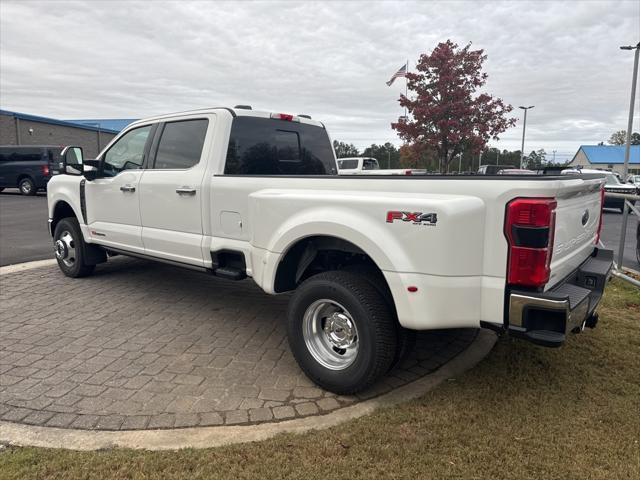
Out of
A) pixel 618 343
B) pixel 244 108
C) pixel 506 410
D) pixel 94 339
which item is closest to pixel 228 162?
pixel 244 108

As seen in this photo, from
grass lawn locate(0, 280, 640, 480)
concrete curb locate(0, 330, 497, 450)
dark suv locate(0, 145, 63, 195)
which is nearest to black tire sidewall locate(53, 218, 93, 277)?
concrete curb locate(0, 330, 497, 450)

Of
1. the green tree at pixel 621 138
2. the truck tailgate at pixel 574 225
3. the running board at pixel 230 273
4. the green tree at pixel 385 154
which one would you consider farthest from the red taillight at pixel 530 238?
the green tree at pixel 621 138

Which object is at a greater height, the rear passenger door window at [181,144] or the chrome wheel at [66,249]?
the rear passenger door window at [181,144]

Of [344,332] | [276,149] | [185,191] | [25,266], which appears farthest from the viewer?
[25,266]

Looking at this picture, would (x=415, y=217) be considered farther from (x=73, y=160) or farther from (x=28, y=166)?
(x=28, y=166)

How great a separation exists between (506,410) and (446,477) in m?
0.81

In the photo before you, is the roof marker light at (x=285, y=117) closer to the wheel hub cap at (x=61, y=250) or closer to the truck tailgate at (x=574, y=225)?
the truck tailgate at (x=574, y=225)

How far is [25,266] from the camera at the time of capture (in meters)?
7.09

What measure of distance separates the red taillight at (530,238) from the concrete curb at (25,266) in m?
6.74

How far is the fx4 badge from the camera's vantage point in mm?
2668

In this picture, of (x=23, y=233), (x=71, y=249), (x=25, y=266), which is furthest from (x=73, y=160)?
(x=23, y=233)

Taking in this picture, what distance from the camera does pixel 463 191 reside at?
2688 millimetres

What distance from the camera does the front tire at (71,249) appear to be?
20.2ft

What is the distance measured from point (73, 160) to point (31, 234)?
5.83 m
